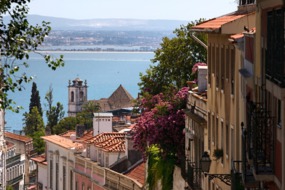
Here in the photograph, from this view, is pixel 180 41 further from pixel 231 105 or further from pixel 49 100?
pixel 49 100

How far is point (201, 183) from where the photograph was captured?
3123 centimetres

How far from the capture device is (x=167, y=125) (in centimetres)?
3619

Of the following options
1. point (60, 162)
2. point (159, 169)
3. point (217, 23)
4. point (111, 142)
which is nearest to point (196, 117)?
point (159, 169)

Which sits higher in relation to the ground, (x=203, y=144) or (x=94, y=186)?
(x=203, y=144)

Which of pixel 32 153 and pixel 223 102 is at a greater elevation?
pixel 223 102

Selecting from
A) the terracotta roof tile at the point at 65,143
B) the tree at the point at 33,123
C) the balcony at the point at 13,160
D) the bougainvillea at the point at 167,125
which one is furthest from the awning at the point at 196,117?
the tree at the point at 33,123

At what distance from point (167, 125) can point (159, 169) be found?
63.4 inches

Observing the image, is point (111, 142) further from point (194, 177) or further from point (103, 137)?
point (194, 177)

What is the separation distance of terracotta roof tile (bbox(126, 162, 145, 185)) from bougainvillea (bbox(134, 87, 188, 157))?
31.9 feet

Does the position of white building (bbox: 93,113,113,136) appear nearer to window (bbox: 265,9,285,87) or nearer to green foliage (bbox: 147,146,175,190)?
green foliage (bbox: 147,146,175,190)

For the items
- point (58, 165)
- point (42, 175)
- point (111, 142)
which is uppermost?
point (111, 142)

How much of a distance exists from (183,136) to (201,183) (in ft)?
18.4

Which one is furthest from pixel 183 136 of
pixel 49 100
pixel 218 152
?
pixel 49 100

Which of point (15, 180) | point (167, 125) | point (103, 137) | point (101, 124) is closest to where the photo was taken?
point (167, 125)
